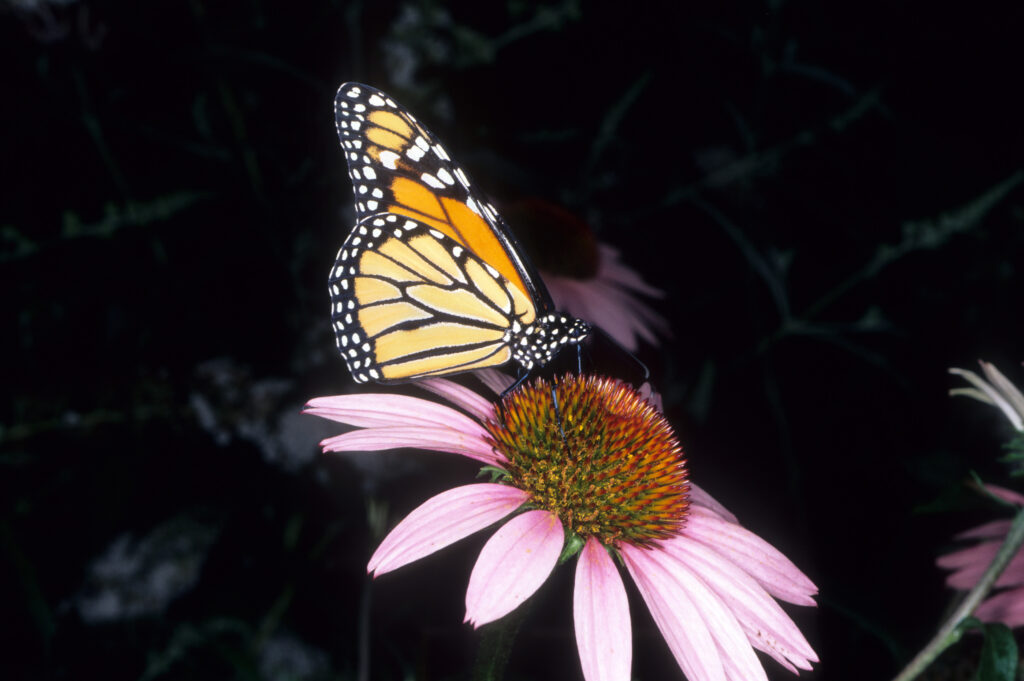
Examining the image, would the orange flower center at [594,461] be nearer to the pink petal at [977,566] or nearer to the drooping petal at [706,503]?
the drooping petal at [706,503]

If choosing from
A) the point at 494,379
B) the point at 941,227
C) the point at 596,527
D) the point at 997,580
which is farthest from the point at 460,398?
the point at 941,227

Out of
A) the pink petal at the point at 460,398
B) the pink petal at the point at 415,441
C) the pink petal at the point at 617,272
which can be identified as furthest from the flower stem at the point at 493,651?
the pink petal at the point at 617,272

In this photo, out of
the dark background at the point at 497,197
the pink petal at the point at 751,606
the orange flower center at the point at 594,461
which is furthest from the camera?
the dark background at the point at 497,197

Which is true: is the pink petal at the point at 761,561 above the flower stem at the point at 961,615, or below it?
above

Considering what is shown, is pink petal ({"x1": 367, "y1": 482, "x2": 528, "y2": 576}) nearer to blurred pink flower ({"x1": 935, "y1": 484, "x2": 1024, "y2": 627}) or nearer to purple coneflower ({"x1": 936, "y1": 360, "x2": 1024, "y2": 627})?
purple coneflower ({"x1": 936, "y1": 360, "x2": 1024, "y2": 627})

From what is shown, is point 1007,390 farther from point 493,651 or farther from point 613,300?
point 613,300

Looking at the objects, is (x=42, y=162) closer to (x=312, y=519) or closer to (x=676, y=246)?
(x=312, y=519)
